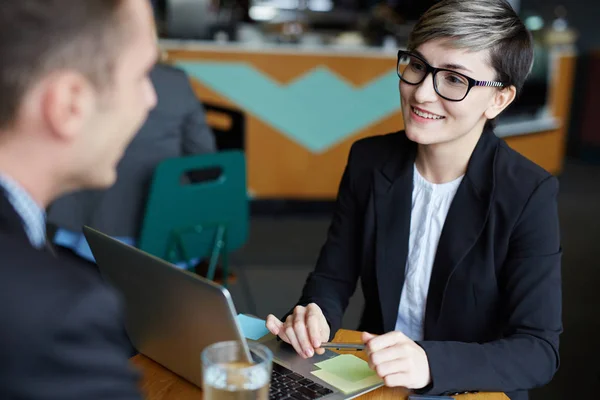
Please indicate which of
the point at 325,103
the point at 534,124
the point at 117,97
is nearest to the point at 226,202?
the point at 117,97

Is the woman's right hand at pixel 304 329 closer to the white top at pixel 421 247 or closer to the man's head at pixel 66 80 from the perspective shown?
the white top at pixel 421 247

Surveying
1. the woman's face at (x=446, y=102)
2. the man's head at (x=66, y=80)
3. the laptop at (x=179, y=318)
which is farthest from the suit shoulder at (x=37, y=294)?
the woman's face at (x=446, y=102)

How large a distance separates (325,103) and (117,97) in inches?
165

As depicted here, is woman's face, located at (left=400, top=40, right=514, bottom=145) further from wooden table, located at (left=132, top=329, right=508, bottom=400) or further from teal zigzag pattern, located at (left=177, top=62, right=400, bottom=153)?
teal zigzag pattern, located at (left=177, top=62, right=400, bottom=153)

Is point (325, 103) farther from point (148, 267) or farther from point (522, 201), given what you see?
point (148, 267)

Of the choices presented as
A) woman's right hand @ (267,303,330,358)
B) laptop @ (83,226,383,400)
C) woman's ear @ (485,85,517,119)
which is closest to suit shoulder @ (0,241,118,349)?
laptop @ (83,226,383,400)

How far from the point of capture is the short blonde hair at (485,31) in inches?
58.3

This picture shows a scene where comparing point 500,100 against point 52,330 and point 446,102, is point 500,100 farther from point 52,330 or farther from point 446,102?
point 52,330

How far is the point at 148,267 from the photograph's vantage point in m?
1.03

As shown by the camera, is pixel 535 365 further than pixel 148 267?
Yes

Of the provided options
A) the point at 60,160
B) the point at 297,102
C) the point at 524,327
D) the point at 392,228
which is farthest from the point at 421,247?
the point at 297,102

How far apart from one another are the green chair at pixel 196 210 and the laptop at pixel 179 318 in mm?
1164

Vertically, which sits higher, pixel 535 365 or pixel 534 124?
pixel 535 365

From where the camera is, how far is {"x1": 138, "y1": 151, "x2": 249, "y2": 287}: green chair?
94.6 inches
